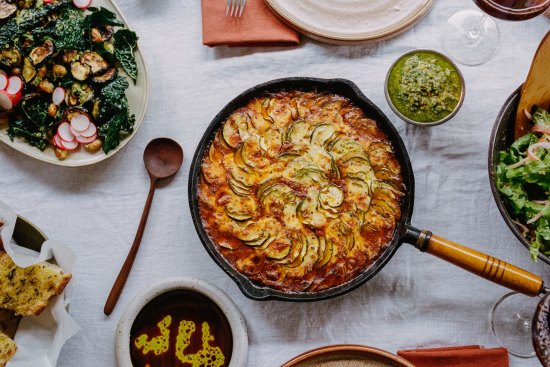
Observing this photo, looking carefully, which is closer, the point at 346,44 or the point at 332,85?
the point at 332,85

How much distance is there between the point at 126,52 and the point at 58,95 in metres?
0.38

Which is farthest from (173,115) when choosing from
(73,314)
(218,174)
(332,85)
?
(73,314)

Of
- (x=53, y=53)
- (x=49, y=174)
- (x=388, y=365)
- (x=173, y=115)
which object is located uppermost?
(x=53, y=53)

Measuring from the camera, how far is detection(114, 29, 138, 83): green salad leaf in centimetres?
317

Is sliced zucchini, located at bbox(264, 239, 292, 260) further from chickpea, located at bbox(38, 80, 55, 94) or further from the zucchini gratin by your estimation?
chickpea, located at bbox(38, 80, 55, 94)

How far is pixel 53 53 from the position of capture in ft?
10.3

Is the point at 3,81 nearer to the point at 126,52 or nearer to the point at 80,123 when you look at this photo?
the point at 80,123

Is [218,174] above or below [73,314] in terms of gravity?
above

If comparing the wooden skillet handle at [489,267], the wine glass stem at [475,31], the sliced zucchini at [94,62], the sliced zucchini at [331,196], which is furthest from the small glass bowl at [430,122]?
the sliced zucchini at [94,62]

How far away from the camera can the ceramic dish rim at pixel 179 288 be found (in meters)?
3.10

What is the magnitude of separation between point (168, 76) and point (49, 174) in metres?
0.76

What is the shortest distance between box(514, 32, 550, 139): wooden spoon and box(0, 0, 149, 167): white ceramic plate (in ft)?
5.64

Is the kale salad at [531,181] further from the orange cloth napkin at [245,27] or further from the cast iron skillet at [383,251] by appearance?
the orange cloth napkin at [245,27]

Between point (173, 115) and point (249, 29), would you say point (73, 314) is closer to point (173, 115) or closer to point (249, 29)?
point (173, 115)
